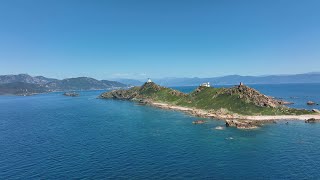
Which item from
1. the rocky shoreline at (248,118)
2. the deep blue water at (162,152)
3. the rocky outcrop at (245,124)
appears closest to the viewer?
the deep blue water at (162,152)

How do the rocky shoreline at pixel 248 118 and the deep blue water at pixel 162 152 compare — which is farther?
the rocky shoreline at pixel 248 118

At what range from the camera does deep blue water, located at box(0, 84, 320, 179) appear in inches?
2963

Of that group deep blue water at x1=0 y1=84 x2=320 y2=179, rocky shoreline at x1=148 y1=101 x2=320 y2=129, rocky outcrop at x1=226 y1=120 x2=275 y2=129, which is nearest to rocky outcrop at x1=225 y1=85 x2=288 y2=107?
rocky shoreline at x1=148 y1=101 x2=320 y2=129

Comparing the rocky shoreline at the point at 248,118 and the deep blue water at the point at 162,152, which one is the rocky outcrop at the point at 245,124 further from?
the deep blue water at the point at 162,152

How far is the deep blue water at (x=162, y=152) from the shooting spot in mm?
75250

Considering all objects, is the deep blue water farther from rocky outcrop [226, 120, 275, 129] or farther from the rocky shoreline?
the rocky shoreline

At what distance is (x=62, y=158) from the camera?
90.0m

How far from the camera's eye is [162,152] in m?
94.3

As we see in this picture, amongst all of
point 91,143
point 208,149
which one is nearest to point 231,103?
point 208,149

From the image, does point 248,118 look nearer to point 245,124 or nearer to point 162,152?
point 245,124

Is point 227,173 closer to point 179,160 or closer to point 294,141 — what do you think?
point 179,160

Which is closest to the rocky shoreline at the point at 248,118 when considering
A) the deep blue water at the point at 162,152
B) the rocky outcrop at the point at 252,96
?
the deep blue water at the point at 162,152

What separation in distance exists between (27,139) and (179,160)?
75342mm

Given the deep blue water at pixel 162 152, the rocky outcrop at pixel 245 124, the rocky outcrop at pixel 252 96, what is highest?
the rocky outcrop at pixel 252 96
